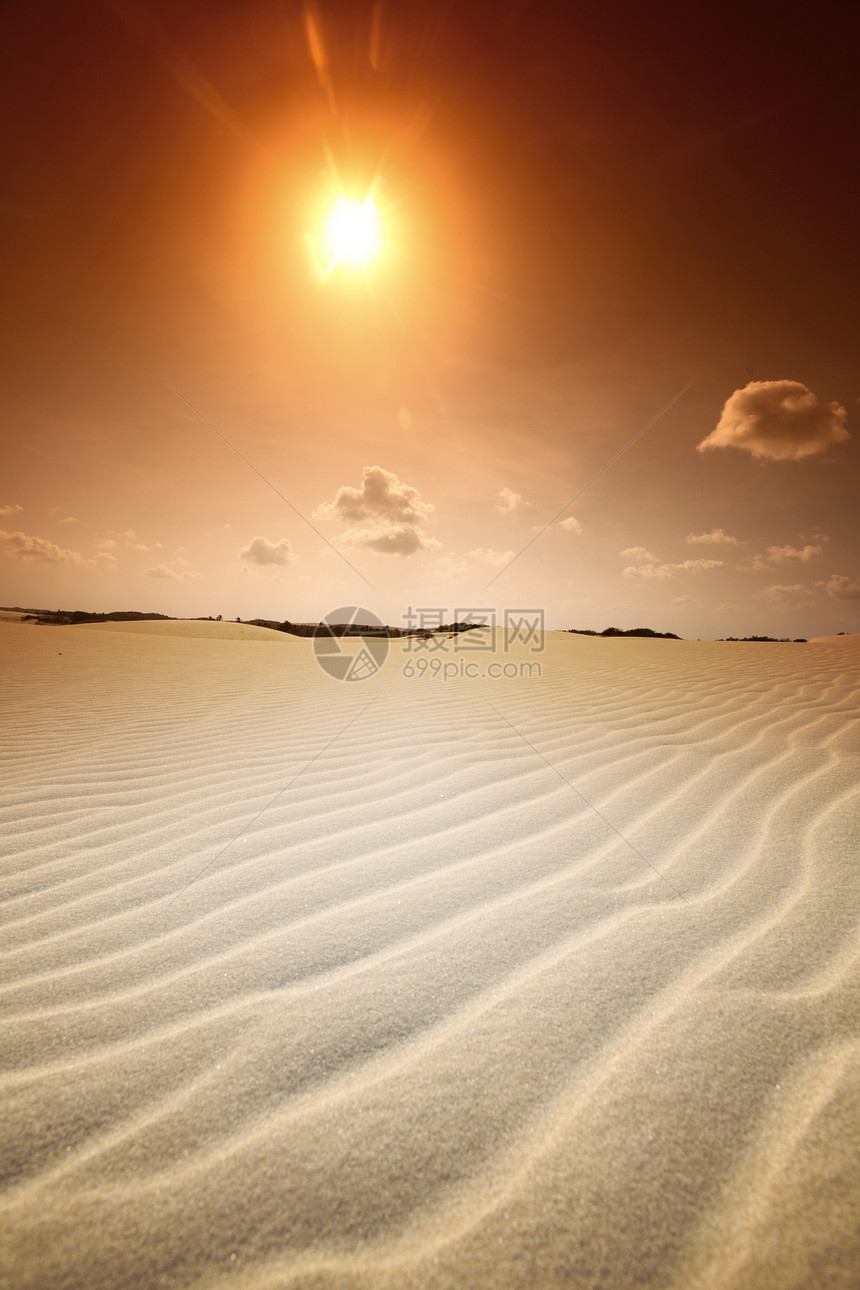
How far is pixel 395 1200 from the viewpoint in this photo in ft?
2.36

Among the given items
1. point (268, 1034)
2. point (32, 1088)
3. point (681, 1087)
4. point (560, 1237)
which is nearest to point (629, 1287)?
point (560, 1237)

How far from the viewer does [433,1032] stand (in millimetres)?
1012

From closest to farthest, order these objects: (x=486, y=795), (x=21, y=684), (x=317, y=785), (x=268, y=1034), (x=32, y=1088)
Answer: (x=32, y=1088)
(x=268, y=1034)
(x=486, y=795)
(x=317, y=785)
(x=21, y=684)

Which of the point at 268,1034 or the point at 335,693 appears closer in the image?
the point at 268,1034

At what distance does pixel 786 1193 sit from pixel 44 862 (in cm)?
221

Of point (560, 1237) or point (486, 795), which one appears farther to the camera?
point (486, 795)

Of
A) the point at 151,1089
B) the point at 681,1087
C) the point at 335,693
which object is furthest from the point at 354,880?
the point at 335,693

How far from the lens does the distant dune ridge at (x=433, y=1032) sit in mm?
681

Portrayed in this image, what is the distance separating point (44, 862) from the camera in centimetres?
176

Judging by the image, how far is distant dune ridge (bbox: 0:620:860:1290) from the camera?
681 millimetres

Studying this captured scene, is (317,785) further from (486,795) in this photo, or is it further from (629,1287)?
(629,1287)

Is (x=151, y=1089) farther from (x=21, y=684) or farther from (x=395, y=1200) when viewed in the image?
(x=21, y=684)

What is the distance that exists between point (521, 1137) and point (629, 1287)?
20 cm

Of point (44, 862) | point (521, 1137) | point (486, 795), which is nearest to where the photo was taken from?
point (521, 1137)
